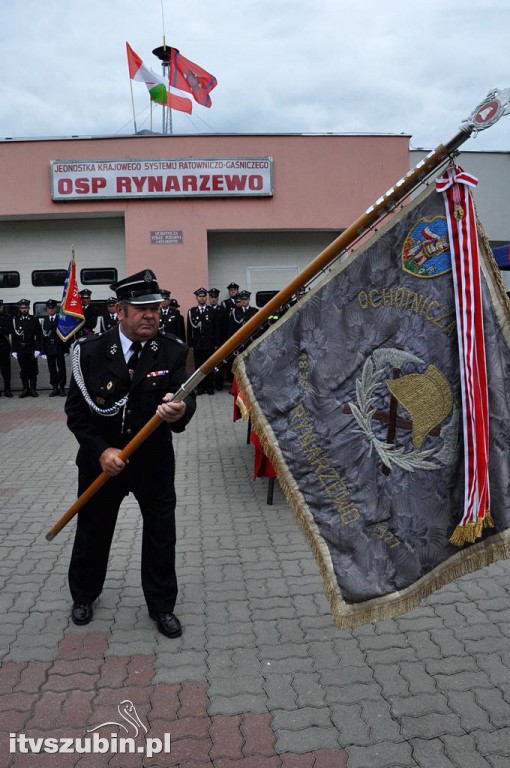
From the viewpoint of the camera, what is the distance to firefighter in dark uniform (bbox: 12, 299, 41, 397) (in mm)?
13602

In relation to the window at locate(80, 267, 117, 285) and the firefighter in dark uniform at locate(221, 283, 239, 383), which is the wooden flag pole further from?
the window at locate(80, 267, 117, 285)

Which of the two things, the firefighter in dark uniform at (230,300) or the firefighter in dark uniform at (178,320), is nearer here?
the firefighter in dark uniform at (178,320)

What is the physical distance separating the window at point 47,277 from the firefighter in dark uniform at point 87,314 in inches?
54.5

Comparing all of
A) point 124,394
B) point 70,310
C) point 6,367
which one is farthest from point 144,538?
point 6,367

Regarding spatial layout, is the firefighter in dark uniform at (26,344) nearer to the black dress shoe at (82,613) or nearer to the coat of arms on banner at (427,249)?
the black dress shoe at (82,613)

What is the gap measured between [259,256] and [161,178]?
9.44ft

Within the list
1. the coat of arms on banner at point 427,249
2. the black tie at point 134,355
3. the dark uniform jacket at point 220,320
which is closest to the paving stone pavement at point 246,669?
the black tie at point 134,355

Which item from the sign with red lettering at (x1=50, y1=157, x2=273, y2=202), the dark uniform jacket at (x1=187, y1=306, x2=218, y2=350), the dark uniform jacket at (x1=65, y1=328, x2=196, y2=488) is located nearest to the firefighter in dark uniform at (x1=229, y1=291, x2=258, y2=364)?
the dark uniform jacket at (x1=187, y1=306, x2=218, y2=350)

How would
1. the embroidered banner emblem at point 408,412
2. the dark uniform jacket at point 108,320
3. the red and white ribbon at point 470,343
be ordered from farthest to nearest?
the dark uniform jacket at point 108,320, the embroidered banner emblem at point 408,412, the red and white ribbon at point 470,343

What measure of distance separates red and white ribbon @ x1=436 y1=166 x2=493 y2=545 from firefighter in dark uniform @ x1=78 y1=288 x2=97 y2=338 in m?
11.9

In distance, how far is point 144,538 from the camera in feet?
12.2

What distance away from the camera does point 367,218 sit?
2.49 m

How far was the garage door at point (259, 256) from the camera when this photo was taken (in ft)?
49.9

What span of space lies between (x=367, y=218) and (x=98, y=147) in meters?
13.1
